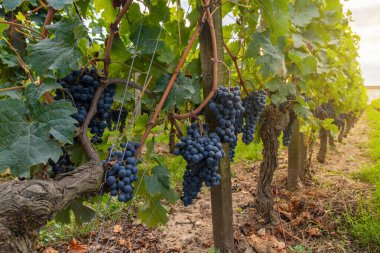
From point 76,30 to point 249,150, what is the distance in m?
5.89

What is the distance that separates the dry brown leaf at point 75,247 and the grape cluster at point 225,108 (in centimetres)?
206

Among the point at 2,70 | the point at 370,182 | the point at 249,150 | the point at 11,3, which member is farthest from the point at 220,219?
the point at 249,150

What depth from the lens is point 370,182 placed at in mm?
5129

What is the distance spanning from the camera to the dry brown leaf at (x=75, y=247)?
10.2 feet

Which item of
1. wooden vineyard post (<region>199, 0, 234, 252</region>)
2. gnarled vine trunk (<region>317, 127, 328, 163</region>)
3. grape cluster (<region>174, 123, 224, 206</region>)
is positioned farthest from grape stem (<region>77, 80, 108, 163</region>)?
gnarled vine trunk (<region>317, 127, 328, 163</region>)

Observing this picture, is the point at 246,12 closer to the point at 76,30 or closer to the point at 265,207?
the point at 76,30

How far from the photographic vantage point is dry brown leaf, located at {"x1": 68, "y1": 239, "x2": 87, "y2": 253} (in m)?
3.12

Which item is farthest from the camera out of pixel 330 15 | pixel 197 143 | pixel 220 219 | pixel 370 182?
pixel 370 182

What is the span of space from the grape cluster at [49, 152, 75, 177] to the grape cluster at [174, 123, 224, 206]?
21.1 inches

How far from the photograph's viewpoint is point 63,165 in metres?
1.68

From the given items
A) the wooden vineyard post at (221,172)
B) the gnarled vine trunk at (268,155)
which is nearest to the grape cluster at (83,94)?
the wooden vineyard post at (221,172)

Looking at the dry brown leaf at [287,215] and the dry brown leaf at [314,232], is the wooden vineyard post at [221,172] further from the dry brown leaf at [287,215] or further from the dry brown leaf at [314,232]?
the dry brown leaf at [287,215]

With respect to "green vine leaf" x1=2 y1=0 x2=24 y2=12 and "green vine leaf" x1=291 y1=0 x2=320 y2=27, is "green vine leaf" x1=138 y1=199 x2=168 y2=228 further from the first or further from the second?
"green vine leaf" x1=291 y1=0 x2=320 y2=27

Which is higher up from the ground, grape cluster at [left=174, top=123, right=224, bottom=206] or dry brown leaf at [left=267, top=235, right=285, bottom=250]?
grape cluster at [left=174, top=123, right=224, bottom=206]
